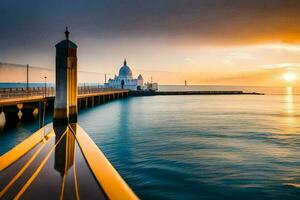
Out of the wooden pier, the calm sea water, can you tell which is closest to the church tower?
the wooden pier

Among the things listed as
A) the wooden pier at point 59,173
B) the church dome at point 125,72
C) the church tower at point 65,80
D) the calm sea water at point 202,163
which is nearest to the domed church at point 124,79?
the church dome at point 125,72

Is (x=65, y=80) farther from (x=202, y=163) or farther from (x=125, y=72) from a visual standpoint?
(x=125, y=72)

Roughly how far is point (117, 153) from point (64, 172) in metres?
11.2

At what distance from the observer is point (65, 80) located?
13055mm

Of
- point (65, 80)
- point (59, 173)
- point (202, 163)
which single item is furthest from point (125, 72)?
point (59, 173)

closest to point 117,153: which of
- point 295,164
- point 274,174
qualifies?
point 274,174

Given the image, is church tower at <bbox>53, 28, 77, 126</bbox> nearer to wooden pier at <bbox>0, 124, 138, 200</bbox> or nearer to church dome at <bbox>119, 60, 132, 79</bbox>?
wooden pier at <bbox>0, 124, 138, 200</bbox>

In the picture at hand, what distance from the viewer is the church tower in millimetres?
13039

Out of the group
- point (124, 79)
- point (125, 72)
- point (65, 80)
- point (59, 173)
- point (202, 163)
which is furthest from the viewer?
point (125, 72)

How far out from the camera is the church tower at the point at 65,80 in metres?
13.0

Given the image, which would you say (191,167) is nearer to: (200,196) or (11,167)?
(200,196)

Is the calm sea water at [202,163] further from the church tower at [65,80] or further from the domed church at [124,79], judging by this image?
the domed church at [124,79]

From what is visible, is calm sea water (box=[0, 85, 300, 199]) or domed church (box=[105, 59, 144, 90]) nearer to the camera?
calm sea water (box=[0, 85, 300, 199])

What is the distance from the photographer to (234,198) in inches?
404
